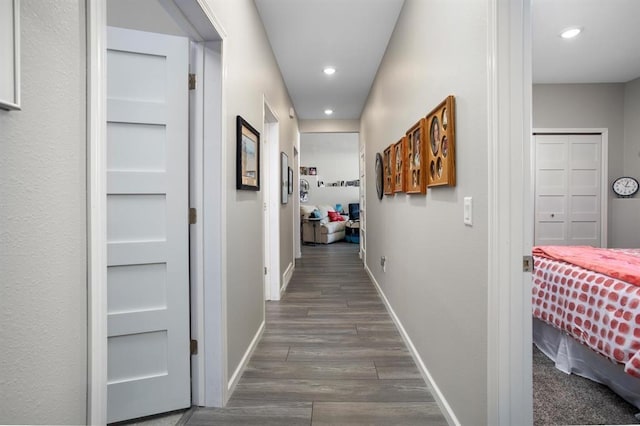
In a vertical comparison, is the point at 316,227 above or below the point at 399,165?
below

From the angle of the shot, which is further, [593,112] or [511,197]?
[593,112]

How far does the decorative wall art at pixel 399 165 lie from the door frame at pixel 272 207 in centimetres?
144

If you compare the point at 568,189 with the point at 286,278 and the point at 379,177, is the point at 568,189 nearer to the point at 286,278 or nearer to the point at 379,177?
the point at 379,177

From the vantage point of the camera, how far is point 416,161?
2.13 meters

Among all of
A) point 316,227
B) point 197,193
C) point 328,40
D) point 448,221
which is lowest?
point 316,227

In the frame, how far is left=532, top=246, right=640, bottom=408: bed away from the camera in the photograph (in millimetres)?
1596

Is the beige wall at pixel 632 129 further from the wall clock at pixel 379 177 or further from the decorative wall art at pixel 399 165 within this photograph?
the decorative wall art at pixel 399 165

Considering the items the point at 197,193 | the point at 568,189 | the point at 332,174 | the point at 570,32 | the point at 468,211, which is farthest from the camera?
the point at 332,174

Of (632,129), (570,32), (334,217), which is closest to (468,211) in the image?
(570,32)

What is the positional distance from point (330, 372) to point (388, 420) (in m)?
0.53

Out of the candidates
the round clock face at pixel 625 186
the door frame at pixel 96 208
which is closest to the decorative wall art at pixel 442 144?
the door frame at pixel 96 208

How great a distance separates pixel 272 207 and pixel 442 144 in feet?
7.75

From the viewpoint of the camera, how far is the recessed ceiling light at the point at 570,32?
3.09 meters

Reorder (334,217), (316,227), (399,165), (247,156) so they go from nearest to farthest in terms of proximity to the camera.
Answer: (247,156) → (399,165) → (316,227) → (334,217)
